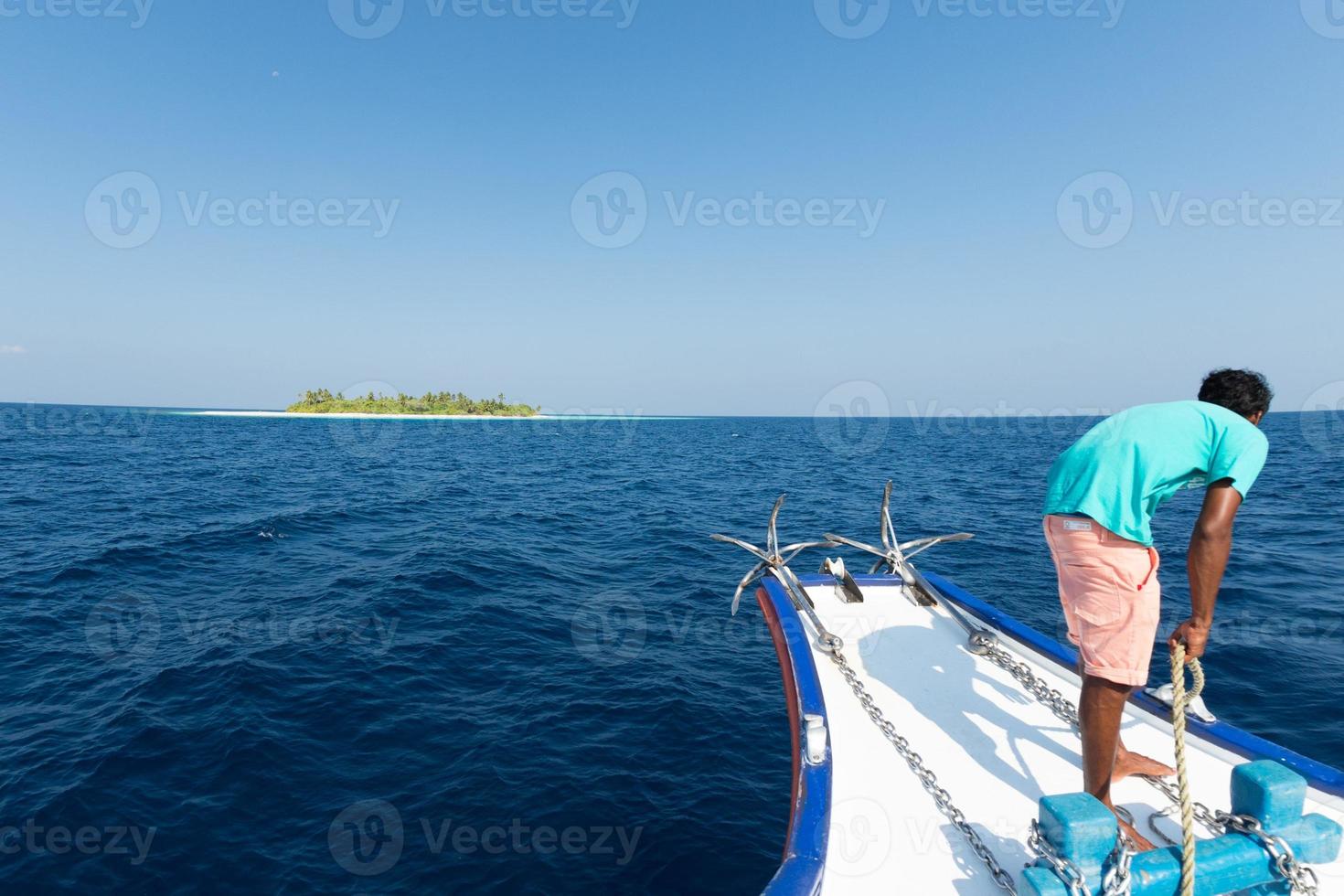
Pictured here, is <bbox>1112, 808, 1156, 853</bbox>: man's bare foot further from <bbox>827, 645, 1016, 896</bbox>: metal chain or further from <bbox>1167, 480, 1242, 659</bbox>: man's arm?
<bbox>1167, 480, 1242, 659</bbox>: man's arm

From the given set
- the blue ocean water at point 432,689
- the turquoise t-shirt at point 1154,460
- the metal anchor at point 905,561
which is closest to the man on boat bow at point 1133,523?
the turquoise t-shirt at point 1154,460

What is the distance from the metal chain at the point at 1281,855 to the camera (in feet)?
7.27

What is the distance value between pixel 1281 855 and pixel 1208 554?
1211 mm

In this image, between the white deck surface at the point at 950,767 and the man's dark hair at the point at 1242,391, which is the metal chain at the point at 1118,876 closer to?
the white deck surface at the point at 950,767

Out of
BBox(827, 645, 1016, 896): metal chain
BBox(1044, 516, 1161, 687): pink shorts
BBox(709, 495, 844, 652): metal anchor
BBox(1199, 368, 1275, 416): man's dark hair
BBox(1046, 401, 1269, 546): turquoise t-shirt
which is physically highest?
BBox(1199, 368, 1275, 416): man's dark hair

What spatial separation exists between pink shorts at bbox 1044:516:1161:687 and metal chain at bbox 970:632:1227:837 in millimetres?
827

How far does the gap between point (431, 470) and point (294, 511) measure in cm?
1343

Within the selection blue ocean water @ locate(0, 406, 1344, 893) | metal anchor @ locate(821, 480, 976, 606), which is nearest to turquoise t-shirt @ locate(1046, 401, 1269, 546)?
metal anchor @ locate(821, 480, 976, 606)

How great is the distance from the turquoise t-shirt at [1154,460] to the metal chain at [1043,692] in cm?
147

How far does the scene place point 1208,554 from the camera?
2703 millimetres

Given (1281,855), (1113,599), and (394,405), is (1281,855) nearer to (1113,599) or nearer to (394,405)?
(1113,599)

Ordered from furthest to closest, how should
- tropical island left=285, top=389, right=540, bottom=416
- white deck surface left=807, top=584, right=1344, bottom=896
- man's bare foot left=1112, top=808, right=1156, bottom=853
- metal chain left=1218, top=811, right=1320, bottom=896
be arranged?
1. tropical island left=285, top=389, right=540, bottom=416
2. white deck surface left=807, top=584, right=1344, bottom=896
3. man's bare foot left=1112, top=808, right=1156, bottom=853
4. metal chain left=1218, top=811, right=1320, bottom=896

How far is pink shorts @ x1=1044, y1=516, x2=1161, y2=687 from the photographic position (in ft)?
9.43

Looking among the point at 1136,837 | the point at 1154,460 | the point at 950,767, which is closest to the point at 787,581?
the point at 950,767
